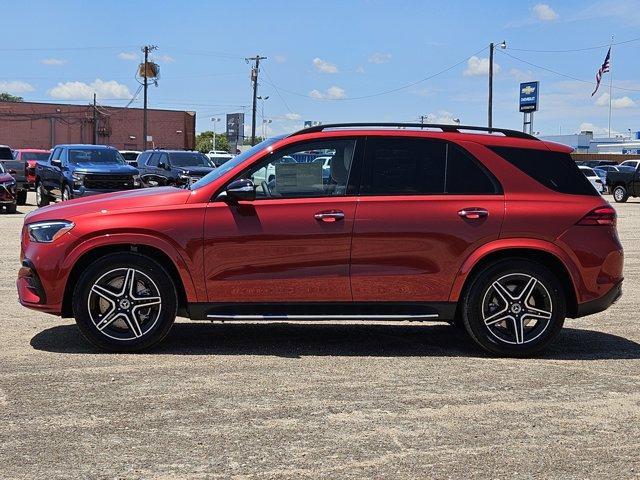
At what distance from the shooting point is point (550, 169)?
6875 mm

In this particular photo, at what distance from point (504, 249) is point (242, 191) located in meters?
2.13

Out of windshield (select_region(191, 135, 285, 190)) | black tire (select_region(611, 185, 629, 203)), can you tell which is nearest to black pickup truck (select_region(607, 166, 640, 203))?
black tire (select_region(611, 185, 629, 203))

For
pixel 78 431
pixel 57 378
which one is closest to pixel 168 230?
pixel 57 378

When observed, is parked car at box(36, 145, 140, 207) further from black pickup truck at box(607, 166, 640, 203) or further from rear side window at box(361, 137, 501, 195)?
black pickup truck at box(607, 166, 640, 203)

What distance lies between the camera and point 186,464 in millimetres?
4168

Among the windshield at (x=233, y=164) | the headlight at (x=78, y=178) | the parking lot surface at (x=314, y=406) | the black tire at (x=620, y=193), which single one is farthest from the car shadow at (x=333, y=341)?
the black tire at (x=620, y=193)

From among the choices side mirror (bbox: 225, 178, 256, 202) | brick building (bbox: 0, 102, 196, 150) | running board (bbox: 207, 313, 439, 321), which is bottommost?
running board (bbox: 207, 313, 439, 321)

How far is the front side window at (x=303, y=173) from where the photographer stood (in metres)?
6.63

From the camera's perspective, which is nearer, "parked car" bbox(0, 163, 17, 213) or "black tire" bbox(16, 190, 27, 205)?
"parked car" bbox(0, 163, 17, 213)

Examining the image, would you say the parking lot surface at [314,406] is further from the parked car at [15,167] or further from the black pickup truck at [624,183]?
the black pickup truck at [624,183]

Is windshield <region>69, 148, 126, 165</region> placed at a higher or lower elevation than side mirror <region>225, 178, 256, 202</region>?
higher

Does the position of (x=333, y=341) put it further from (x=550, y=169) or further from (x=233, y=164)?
(x=550, y=169)

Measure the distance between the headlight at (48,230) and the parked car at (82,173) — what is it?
17135mm

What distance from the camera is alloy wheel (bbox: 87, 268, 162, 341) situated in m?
6.51
